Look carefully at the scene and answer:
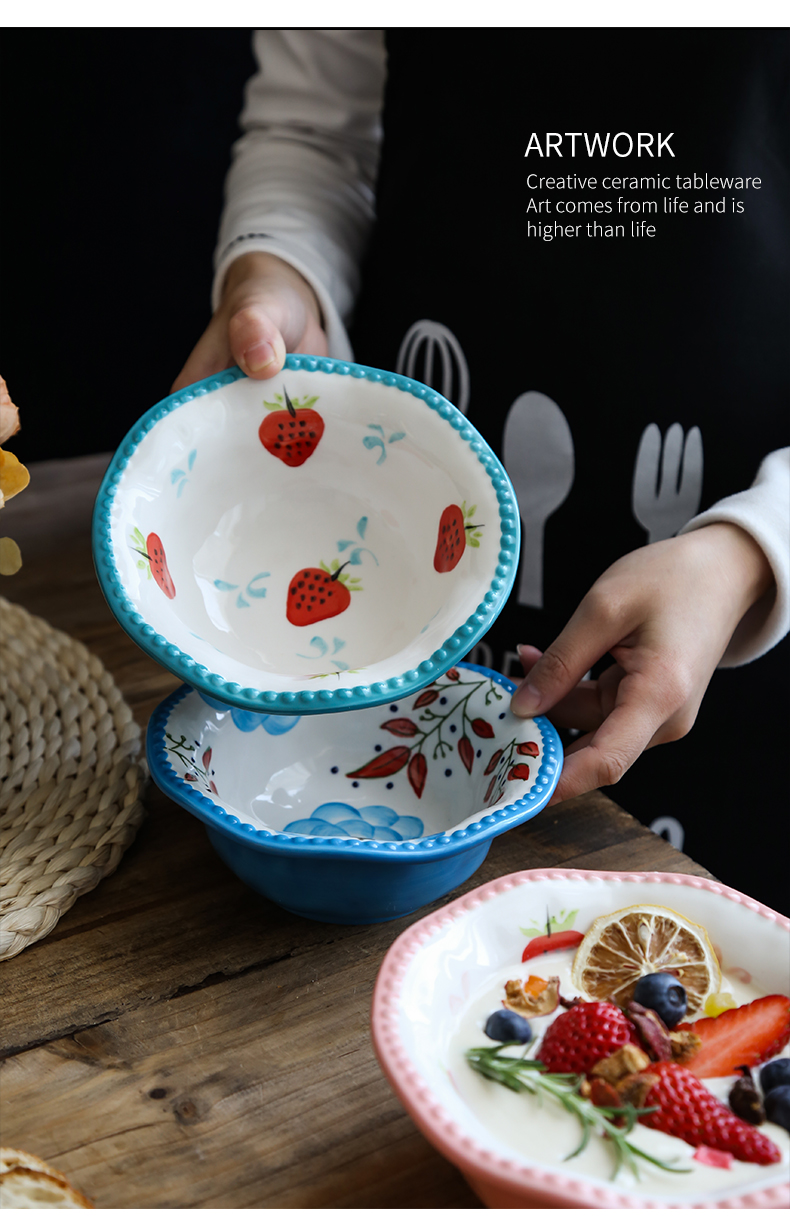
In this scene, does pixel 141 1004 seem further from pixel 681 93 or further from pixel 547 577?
pixel 681 93

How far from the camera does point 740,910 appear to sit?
0.53m

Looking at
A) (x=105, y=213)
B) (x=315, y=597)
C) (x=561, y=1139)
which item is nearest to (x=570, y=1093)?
(x=561, y=1139)

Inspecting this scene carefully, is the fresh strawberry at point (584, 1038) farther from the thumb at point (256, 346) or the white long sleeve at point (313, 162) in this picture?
the white long sleeve at point (313, 162)

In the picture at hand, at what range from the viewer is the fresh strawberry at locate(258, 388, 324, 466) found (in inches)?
29.7

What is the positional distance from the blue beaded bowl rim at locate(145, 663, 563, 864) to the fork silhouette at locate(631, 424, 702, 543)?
0.43 m

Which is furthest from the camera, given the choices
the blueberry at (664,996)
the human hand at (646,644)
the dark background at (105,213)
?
the dark background at (105,213)

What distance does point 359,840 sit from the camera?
0.58 m

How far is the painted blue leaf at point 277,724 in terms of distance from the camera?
0.77 m

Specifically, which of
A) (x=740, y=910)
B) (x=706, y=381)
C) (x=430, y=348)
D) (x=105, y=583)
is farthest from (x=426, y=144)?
(x=740, y=910)

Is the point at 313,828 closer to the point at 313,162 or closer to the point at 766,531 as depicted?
the point at 766,531

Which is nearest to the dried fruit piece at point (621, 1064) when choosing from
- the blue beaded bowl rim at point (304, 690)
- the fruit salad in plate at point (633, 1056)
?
the fruit salad in plate at point (633, 1056)

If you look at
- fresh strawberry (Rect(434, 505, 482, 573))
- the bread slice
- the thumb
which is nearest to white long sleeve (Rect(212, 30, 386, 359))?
the thumb

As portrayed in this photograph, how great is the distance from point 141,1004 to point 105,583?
267 mm

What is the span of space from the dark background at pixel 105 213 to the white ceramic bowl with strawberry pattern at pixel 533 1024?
147 cm
